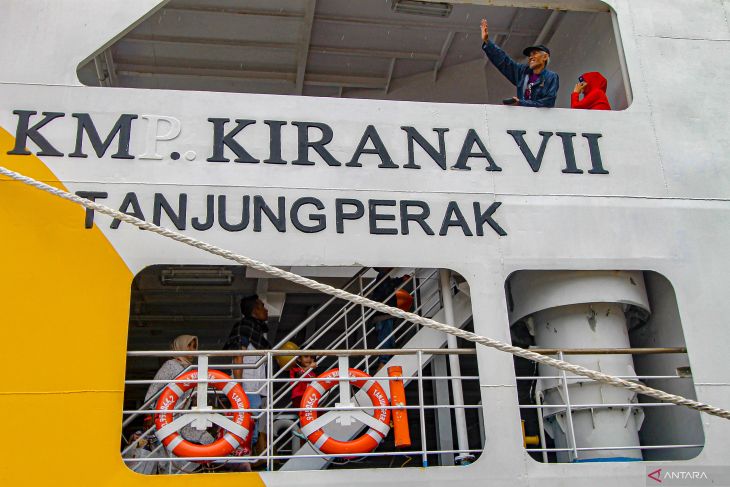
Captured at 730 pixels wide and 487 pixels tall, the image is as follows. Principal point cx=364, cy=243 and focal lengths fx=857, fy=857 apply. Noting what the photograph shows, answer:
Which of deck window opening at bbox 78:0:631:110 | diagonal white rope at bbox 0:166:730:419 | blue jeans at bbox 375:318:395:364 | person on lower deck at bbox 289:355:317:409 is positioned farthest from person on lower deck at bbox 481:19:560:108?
person on lower deck at bbox 289:355:317:409

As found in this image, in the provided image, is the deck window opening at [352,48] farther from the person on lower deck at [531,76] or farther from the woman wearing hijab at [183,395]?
the woman wearing hijab at [183,395]

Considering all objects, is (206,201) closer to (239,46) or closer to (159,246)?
(159,246)

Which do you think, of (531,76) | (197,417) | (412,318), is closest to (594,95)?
(531,76)

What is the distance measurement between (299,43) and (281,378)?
12.7 feet

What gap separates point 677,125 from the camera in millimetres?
6453

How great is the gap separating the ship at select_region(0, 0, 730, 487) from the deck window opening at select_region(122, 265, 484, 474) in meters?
0.03

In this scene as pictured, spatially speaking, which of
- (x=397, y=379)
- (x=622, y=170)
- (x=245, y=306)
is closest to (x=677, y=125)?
(x=622, y=170)

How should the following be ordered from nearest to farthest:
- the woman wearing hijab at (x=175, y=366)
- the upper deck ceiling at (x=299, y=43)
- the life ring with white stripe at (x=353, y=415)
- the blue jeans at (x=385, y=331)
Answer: the life ring with white stripe at (x=353, y=415) < the woman wearing hijab at (x=175, y=366) < the blue jeans at (x=385, y=331) < the upper deck ceiling at (x=299, y=43)

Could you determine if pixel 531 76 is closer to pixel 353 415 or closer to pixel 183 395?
pixel 353 415

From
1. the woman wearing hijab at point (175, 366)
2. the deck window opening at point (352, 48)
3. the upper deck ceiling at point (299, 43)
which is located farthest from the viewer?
the upper deck ceiling at point (299, 43)

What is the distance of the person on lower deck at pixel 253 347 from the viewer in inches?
239

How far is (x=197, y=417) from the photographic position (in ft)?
16.8

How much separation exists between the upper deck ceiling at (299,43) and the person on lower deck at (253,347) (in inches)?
124

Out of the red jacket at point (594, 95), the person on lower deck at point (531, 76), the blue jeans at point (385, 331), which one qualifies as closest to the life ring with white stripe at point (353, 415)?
the blue jeans at point (385, 331)
